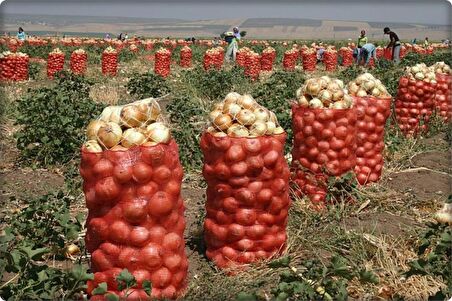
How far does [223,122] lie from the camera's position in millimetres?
4398

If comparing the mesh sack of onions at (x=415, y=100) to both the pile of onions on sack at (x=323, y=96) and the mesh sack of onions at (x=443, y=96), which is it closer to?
the mesh sack of onions at (x=443, y=96)

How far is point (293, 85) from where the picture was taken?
1241 centimetres

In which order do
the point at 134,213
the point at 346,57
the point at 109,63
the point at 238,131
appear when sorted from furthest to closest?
the point at 346,57 < the point at 109,63 < the point at 238,131 < the point at 134,213

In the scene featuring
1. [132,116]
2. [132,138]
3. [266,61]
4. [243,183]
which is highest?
[132,116]

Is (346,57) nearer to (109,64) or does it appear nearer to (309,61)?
(309,61)

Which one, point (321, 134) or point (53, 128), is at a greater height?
point (321, 134)

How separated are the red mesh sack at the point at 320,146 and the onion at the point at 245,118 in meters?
1.54

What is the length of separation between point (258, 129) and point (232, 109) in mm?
271

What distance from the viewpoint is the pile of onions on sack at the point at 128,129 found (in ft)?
11.5

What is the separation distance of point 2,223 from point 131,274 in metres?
2.74

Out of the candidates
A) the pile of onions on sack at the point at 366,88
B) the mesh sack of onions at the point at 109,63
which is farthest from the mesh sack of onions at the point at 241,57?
the pile of onions on sack at the point at 366,88

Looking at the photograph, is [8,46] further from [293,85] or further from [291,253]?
[291,253]

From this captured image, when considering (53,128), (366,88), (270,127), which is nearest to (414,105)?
(366,88)

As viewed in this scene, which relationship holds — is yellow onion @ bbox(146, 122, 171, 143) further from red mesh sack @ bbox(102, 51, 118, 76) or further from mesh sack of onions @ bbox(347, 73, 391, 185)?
red mesh sack @ bbox(102, 51, 118, 76)
